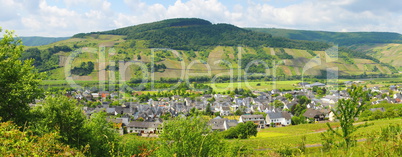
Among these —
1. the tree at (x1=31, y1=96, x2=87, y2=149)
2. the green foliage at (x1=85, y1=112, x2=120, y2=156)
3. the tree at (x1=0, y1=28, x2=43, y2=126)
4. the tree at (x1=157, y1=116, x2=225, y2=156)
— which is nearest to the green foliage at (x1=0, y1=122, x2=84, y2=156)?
the tree at (x1=0, y1=28, x2=43, y2=126)

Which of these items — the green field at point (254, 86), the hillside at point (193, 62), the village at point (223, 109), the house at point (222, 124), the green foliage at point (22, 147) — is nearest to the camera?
the green foliage at point (22, 147)

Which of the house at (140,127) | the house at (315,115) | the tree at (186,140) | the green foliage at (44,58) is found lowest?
the house at (140,127)

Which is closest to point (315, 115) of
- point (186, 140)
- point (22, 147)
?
point (186, 140)

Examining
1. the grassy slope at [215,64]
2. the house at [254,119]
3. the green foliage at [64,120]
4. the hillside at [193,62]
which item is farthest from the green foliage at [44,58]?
the green foliage at [64,120]

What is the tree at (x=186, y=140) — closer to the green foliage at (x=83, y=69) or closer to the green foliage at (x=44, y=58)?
the green foliage at (x=83, y=69)

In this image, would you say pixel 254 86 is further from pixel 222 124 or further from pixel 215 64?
pixel 222 124

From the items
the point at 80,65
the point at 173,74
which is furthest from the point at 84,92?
the point at 173,74

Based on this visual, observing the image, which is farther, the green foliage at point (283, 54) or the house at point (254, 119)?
the green foliage at point (283, 54)

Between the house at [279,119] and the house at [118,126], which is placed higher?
the house at [118,126]

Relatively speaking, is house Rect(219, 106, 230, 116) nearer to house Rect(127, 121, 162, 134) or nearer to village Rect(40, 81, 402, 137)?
village Rect(40, 81, 402, 137)
